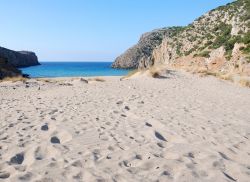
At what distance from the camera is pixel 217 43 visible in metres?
42.0

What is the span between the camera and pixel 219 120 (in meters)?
9.06

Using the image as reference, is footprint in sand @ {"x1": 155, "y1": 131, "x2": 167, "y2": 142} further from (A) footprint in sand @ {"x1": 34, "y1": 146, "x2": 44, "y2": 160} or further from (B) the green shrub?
(B) the green shrub

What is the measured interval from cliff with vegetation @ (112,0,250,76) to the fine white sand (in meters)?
19.2

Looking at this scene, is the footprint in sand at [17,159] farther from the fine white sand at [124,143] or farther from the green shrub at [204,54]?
the green shrub at [204,54]

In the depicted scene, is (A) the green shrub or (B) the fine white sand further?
(A) the green shrub

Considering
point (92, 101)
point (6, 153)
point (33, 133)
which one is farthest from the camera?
point (92, 101)

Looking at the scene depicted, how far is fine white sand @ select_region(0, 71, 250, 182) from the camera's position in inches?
198

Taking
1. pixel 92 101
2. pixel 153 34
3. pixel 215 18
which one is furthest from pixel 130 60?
pixel 92 101

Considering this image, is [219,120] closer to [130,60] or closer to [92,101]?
[92,101]

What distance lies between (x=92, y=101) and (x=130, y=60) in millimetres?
120700

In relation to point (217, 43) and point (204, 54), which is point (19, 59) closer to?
point (204, 54)

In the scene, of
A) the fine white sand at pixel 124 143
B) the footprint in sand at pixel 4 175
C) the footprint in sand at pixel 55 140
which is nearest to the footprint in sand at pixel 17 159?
the fine white sand at pixel 124 143

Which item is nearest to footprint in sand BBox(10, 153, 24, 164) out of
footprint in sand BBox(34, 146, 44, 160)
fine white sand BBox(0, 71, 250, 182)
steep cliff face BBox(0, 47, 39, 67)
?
fine white sand BBox(0, 71, 250, 182)

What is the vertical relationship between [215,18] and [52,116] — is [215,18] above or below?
above
